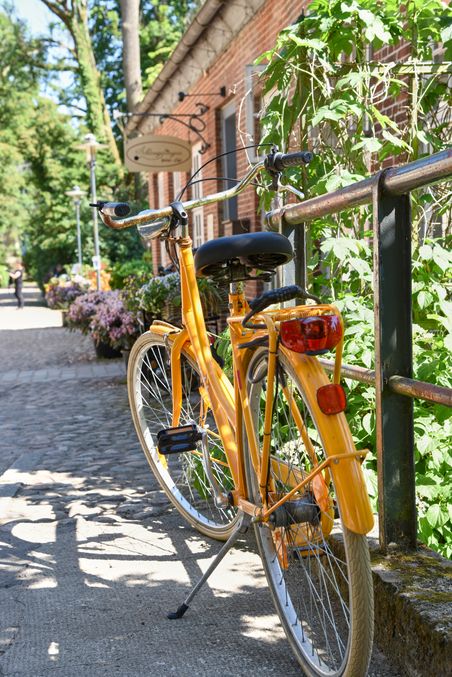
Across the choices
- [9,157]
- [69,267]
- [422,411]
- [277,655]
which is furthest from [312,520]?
[9,157]

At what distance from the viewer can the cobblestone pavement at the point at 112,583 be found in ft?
8.97

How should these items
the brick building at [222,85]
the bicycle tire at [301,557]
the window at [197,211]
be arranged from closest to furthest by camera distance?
the bicycle tire at [301,557]
the brick building at [222,85]
the window at [197,211]

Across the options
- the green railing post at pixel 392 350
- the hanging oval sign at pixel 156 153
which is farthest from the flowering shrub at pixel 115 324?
the green railing post at pixel 392 350

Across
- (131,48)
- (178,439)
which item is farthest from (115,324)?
(131,48)

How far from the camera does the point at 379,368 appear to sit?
2.73m

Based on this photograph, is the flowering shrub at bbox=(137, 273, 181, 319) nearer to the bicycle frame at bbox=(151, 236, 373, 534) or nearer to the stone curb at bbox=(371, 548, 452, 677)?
the bicycle frame at bbox=(151, 236, 373, 534)

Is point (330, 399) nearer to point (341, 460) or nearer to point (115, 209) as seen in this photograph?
point (341, 460)

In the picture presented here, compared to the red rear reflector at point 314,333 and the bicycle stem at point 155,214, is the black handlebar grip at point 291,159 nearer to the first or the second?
the bicycle stem at point 155,214

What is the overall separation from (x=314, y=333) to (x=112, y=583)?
1.60m

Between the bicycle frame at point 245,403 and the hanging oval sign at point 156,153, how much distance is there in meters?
10.3

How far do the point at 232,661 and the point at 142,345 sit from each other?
1776 mm

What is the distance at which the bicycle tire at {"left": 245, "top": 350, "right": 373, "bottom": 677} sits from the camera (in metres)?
2.49

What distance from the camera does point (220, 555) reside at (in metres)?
2.97

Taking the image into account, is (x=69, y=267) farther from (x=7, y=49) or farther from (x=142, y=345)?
(x=142, y=345)
